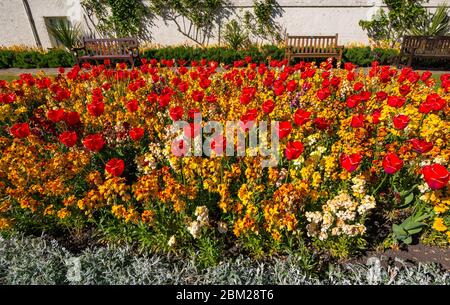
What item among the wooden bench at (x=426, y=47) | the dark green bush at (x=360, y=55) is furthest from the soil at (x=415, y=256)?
the dark green bush at (x=360, y=55)

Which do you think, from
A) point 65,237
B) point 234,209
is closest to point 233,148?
point 234,209

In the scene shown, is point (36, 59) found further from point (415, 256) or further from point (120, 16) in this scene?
point (415, 256)

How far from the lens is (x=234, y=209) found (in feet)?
9.24

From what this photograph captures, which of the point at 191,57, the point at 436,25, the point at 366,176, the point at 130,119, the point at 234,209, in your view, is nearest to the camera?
the point at 234,209

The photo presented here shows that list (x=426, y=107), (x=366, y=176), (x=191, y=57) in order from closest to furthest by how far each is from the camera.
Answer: (x=366, y=176) → (x=426, y=107) → (x=191, y=57)

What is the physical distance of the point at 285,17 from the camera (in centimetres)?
1430

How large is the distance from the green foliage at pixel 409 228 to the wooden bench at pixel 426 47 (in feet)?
33.5

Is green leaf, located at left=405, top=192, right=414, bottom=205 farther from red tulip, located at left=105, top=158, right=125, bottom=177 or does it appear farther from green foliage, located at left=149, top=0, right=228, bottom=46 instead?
green foliage, located at left=149, top=0, right=228, bottom=46

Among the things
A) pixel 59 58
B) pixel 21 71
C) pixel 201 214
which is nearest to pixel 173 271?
Answer: pixel 201 214

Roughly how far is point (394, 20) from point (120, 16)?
42.6ft

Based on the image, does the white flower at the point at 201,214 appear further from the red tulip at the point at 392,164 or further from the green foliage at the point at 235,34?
the green foliage at the point at 235,34

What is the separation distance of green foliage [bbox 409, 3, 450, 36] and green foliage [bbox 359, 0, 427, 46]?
0.68 feet

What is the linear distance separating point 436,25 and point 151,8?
12.9 metres

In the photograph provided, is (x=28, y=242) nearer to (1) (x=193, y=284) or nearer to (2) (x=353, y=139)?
(1) (x=193, y=284)
